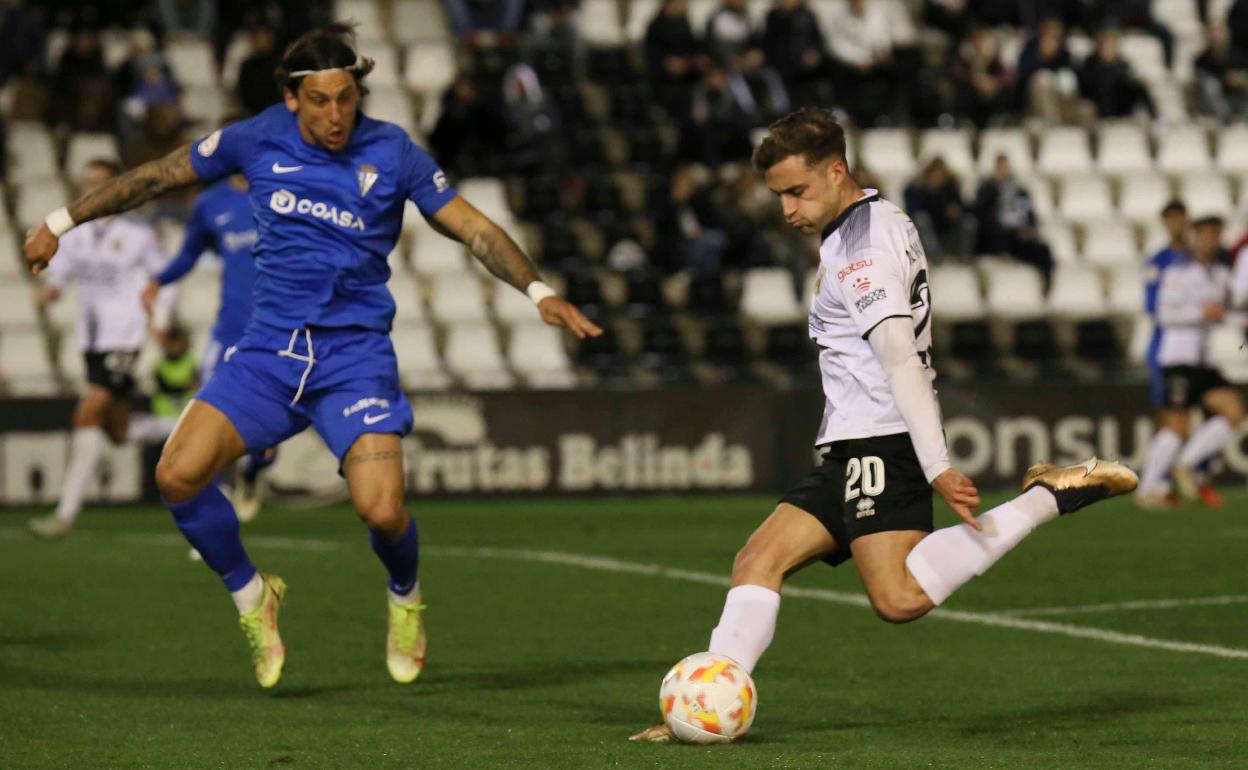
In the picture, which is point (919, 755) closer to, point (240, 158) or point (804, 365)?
point (240, 158)

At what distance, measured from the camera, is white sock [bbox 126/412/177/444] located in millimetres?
17641

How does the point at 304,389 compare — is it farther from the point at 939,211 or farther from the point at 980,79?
the point at 980,79

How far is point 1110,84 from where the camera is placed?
24.0 m

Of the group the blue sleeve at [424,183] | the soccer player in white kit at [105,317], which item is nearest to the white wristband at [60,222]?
the blue sleeve at [424,183]

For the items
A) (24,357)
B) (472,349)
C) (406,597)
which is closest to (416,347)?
(472,349)

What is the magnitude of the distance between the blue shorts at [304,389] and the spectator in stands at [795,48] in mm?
15224

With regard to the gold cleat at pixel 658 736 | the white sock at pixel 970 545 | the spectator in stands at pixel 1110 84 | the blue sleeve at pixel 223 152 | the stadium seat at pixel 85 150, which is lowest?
the gold cleat at pixel 658 736

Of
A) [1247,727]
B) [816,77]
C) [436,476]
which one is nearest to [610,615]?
[1247,727]

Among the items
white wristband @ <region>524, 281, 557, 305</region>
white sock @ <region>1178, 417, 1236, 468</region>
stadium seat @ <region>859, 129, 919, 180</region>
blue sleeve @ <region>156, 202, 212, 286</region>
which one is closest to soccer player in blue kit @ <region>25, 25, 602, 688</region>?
white wristband @ <region>524, 281, 557, 305</region>

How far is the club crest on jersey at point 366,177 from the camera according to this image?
25.4 ft

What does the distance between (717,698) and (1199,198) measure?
18.0 metres

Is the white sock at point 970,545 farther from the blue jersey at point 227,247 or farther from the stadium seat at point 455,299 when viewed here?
the stadium seat at point 455,299

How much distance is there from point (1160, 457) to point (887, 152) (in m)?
6.61

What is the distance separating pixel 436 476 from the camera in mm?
18078
